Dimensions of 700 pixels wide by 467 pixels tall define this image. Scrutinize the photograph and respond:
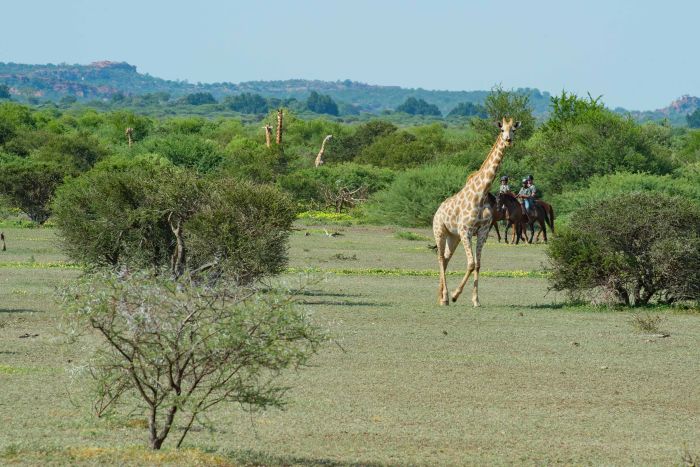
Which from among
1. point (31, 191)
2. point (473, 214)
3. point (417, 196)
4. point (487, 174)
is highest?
point (487, 174)

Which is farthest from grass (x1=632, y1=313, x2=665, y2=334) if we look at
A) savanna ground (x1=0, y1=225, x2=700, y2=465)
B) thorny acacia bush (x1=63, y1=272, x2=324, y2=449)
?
thorny acacia bush (x1=63, y1=272, x2=324, y2=449)

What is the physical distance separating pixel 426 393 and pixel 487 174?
10131 mm

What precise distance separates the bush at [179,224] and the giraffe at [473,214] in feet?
9.51

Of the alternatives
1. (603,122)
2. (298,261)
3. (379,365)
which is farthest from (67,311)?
(603,122)

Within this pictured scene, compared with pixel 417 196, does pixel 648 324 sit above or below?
above

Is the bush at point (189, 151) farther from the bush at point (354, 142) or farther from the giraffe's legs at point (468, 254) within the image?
the giraffe's legs at point (468, 254)

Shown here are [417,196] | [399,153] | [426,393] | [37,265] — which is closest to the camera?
[426,393]

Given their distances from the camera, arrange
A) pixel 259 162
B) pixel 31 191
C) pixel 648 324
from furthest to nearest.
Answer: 1. pixel 259 162
2. pixel 31 191
3. pixel 648 324

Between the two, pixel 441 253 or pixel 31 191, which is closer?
pixel 441 253

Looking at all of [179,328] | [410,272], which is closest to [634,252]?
[410,272]

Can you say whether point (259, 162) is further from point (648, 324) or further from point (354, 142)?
point (648, 324)

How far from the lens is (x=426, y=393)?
1412 cm

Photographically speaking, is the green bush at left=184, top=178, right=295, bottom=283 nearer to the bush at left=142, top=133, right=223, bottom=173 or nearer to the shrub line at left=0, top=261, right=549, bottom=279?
the shrub line at left=0, top=261, right=549, bottom=279

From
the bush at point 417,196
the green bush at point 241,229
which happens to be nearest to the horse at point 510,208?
the bush at point 417,196
